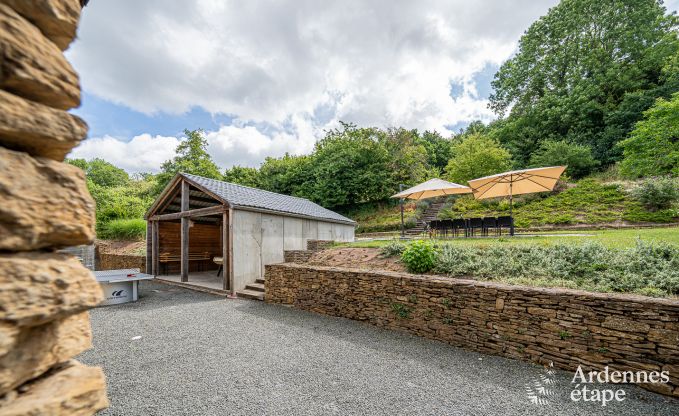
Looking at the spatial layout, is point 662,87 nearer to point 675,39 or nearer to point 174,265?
point 675,39

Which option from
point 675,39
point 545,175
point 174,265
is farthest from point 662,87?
point 174,265

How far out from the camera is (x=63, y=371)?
3.26 ft

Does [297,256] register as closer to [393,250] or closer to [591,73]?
[393,250]

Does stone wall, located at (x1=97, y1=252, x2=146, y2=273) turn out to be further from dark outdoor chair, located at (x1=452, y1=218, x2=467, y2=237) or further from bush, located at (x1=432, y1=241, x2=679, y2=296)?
dark outdoor chair, located at (x1=452, y1=218, x2=467, y2=237)

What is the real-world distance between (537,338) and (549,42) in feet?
121

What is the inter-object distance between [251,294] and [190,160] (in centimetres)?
2046

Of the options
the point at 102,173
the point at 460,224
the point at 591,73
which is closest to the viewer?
the point at 460,224

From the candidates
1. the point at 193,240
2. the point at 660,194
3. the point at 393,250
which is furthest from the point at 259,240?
the point at 660,194

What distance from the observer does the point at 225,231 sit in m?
8.29

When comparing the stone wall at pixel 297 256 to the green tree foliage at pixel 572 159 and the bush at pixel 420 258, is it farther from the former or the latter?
the green tree foliage at pixel 572 159

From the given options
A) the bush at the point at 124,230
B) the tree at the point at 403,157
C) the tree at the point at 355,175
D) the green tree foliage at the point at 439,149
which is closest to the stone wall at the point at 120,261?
the bush at the point at 124,230

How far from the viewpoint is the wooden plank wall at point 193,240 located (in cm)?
1214

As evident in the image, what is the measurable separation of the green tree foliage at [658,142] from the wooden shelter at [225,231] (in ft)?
44.2

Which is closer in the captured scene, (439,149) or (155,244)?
(155,244)
